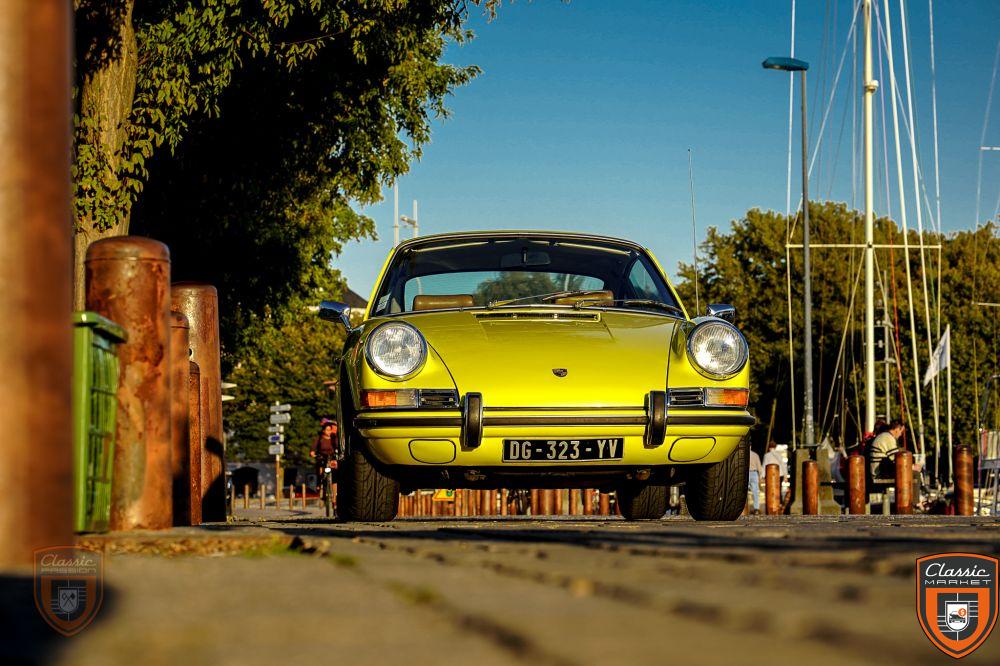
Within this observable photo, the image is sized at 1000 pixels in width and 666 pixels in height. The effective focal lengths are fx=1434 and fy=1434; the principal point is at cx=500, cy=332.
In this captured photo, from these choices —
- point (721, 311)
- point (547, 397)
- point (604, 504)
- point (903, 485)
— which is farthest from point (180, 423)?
point (604, 504)

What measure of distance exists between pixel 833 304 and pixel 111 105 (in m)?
39.9

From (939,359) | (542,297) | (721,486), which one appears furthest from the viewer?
(939,359)

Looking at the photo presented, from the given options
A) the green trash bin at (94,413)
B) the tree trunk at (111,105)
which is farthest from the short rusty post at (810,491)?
the green trash bin at (94,413)

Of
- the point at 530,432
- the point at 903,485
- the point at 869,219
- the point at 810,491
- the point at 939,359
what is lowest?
the point at 810,491

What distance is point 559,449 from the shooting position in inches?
307

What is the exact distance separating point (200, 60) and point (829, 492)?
12.2m

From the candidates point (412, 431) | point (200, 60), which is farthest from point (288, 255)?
point (412, 431)

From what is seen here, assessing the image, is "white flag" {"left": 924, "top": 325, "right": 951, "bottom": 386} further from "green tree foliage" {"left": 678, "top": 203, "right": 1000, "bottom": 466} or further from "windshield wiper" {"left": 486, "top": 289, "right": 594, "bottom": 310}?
"windshield wiper" {"left": 486, "top": 289, "right": 594, "bottom": 310}

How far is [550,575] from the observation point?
3.11 metres

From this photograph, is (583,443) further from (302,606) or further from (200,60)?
(200,60)

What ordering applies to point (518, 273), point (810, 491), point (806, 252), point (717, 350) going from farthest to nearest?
point (806, 252) → point (810, 491) → point (518, 273) → point (717, 350)

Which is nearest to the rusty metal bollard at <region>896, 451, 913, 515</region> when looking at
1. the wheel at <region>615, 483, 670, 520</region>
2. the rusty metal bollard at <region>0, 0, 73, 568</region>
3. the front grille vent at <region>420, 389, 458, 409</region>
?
the wheel at <region>615, 483, 670, 520</region>

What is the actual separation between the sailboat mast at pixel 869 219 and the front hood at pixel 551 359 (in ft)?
87.1

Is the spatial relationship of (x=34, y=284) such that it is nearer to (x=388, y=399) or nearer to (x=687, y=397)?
(x=388, y=399)
